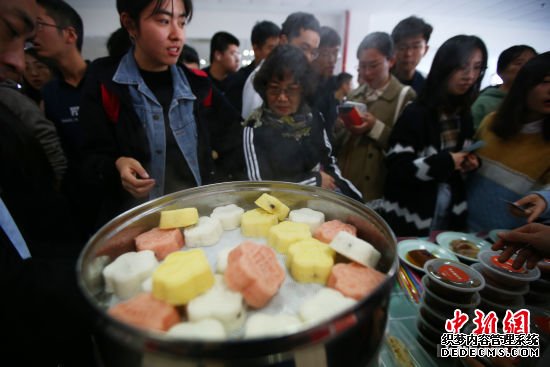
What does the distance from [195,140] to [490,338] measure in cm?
159

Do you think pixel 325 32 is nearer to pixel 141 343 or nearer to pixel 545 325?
pixel 545 325

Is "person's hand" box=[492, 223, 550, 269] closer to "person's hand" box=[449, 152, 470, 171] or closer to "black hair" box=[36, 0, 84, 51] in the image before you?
"person's hand" box=[449, 152, 470, 171]

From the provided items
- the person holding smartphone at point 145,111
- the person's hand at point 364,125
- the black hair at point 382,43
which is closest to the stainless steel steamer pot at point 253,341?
the person holding smartphone at point 145,111

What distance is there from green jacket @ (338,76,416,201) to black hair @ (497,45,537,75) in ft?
2.71

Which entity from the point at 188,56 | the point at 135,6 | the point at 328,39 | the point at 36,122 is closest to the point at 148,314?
the point at 135,6

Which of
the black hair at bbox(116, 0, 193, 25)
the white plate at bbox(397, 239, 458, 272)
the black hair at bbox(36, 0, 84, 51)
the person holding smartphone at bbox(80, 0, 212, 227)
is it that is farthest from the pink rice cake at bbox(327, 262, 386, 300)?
the black hair at bbox(36, 0, 84, 51)

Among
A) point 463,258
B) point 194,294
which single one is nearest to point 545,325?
point 463,258

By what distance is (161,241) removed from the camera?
86 centimetres

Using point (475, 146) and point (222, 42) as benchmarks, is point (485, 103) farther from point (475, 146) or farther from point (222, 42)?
point (222, 42)

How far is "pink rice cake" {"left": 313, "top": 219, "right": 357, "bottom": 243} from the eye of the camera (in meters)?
0.89

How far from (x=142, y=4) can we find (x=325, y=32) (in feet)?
8.18

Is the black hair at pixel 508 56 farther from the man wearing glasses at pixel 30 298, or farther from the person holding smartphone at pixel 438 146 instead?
the man wearing glasses at pixel 30 298

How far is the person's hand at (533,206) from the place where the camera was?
4.17 ft

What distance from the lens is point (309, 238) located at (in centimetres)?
88
